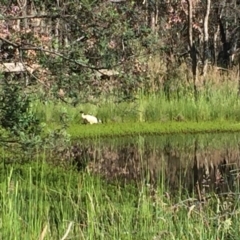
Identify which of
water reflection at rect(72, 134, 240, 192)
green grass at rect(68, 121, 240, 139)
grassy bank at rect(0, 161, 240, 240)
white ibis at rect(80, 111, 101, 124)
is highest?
grassy bank at rect(0, 161, 240, 240)

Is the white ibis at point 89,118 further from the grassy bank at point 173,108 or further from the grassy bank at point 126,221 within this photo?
the grassy bank at point 126,221

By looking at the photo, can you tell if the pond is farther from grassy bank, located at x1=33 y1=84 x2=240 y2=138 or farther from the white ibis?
the white ibis

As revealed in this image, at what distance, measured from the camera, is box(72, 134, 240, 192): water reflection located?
819 cm

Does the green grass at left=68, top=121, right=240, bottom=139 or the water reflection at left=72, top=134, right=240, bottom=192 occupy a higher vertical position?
the green grass at left=68, top=121, right=240, bottom=139

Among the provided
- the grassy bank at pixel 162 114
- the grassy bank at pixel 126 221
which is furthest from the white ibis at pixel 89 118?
the grassy bank at pixel 126 221

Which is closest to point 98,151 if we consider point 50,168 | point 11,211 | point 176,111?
point 50,168

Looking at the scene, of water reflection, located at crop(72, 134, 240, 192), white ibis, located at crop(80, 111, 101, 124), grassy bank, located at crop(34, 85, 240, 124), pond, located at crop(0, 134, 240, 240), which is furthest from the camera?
grassy bank, located at crop(34, 85, 240, 124)

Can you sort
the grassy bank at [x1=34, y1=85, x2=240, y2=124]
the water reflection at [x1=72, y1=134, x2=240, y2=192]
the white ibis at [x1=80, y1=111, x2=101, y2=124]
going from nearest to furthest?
the water reflection at [x1=72, y1=134, x2=240, y2=192] → the white ibis at [x1=80, y1=111, x2=101, y2=124] → the grassy bank at [x1=34, y1=85, x2=240, y2=124]

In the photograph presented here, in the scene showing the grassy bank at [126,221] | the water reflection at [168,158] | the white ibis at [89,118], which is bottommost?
the water reflection at [168,158]

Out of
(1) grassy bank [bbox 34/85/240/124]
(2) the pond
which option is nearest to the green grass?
(2) the pond

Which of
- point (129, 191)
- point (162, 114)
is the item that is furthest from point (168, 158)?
point (162, 114)

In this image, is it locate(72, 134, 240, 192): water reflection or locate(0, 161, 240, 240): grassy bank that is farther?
locate(72, 134, 240, 192): water reflection

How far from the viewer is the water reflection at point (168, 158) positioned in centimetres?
819

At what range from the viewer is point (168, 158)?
32.9 ft
